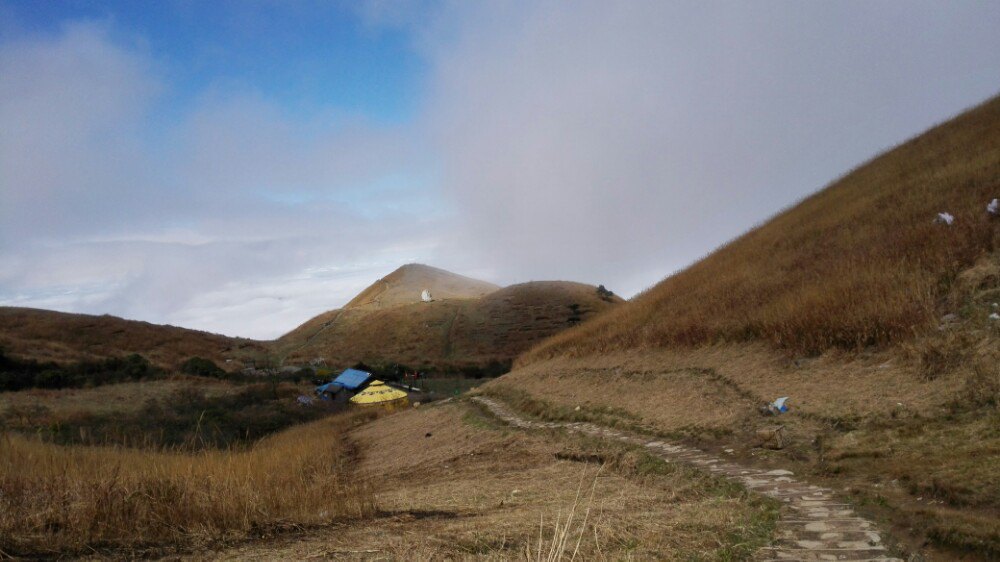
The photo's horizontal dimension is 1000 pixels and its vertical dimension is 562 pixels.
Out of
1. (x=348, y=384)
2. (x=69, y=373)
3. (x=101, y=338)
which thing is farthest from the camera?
(x=101, y=338)

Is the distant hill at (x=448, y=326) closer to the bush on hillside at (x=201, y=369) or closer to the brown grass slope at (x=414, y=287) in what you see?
the brown grass slope at (x=414, y=287)

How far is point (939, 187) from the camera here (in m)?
16.7

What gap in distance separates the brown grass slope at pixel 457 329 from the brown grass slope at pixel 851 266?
1166 inches

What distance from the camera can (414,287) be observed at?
81438 millimetres

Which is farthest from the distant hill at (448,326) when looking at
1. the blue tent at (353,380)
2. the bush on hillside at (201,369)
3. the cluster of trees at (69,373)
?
the cluster of trees at (69,373)

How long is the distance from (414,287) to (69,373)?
47.1m

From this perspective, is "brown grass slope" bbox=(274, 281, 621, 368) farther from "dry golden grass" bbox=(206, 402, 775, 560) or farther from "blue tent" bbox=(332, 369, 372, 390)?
"dry golden grass" bbox=(206, 402, 775, 560)

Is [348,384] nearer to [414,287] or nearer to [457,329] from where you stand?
[457,329]

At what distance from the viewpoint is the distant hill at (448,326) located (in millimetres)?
58000

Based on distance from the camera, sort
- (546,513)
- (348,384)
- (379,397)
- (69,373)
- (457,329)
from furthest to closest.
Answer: (457,329)
(348,384)
(69,373)
(379,397)
(546,513)

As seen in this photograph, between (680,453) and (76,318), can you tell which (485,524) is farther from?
(76,318)

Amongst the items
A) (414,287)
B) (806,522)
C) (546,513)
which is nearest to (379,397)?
(546,513)

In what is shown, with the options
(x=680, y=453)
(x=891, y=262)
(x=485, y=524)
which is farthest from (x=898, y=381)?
(x=485, y=524)

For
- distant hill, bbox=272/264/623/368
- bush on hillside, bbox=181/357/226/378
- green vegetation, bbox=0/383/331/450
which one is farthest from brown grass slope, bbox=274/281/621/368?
green vegetation, bbox=0/383/331/450
